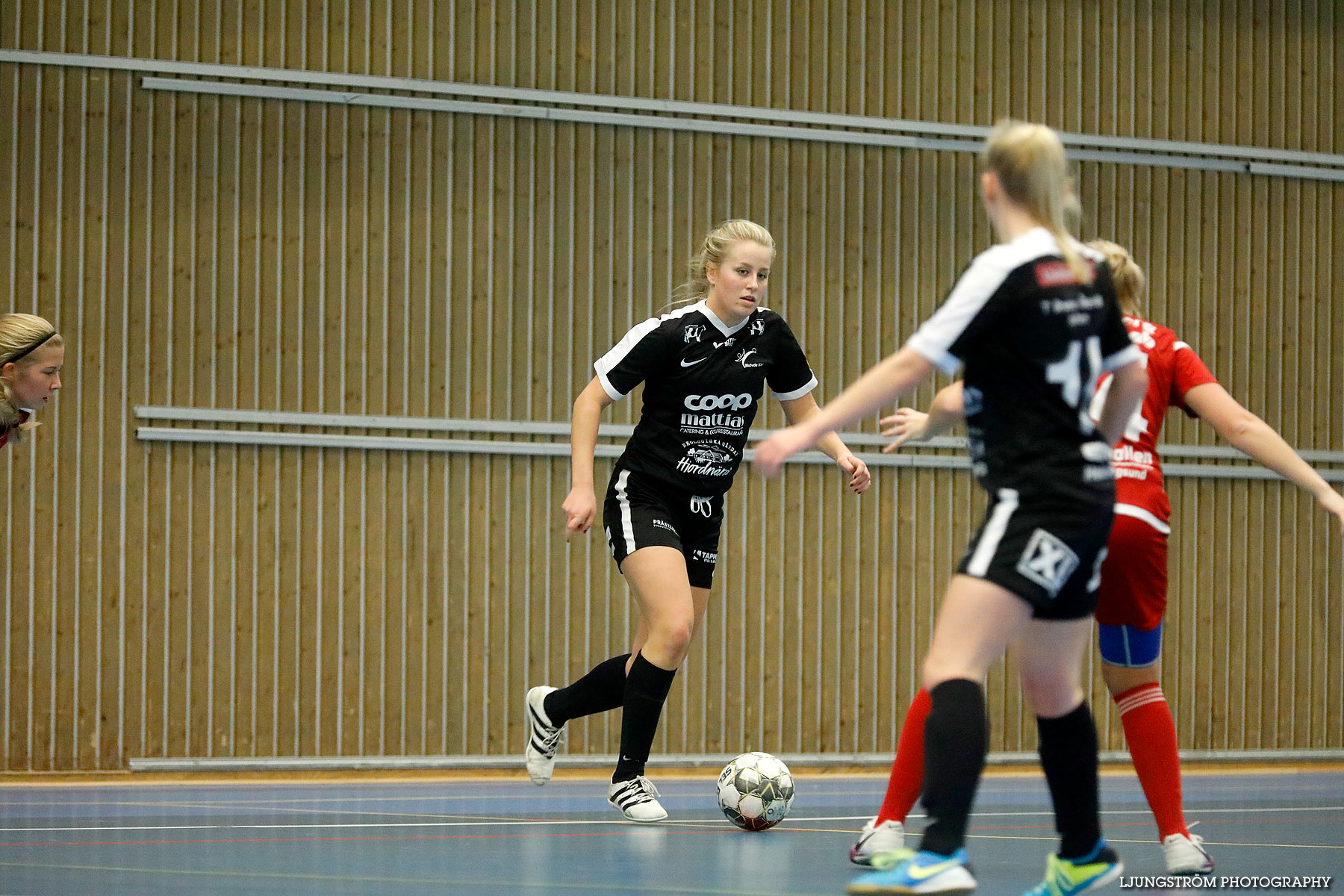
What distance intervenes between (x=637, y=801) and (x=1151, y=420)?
7.19 ft

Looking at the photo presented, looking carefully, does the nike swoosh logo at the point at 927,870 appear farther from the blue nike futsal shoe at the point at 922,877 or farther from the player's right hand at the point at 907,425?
the player's right hand at the point at 907,425

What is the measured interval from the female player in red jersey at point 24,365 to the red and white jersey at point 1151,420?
118 inches

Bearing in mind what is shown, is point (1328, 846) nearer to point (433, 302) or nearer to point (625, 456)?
point (625, 456)

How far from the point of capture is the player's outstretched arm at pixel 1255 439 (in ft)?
12.1

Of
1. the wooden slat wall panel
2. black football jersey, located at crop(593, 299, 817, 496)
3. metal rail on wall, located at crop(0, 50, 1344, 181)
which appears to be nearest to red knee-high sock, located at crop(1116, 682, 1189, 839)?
black football jersey, located at crop(593, 299, 817, 496)

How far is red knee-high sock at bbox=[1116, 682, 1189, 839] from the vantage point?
371 centimetres

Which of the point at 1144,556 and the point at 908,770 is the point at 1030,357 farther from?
the point at 908,770

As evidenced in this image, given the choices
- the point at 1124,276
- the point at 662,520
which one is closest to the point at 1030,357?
the point at 1124,276

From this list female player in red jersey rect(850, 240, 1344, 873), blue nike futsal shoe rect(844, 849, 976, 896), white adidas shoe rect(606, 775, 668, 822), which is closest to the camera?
blue nike futsal shoe rect(844, 849, 976, 896)

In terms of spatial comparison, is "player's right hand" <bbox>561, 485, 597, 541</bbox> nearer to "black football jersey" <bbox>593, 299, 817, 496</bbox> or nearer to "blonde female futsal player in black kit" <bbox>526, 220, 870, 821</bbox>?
"blonde female futsal player in black kit" <bbox>526, 220, 870, 821</bbox>

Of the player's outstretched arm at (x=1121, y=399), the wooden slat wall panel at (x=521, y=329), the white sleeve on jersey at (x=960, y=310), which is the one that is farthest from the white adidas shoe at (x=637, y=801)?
the wooden slat wall panel at (x=521, y=329)

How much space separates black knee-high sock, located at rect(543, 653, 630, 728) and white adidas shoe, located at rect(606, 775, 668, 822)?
315 millimetres

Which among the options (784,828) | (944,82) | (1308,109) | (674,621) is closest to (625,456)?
(674,621)

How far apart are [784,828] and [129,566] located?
468 cm
